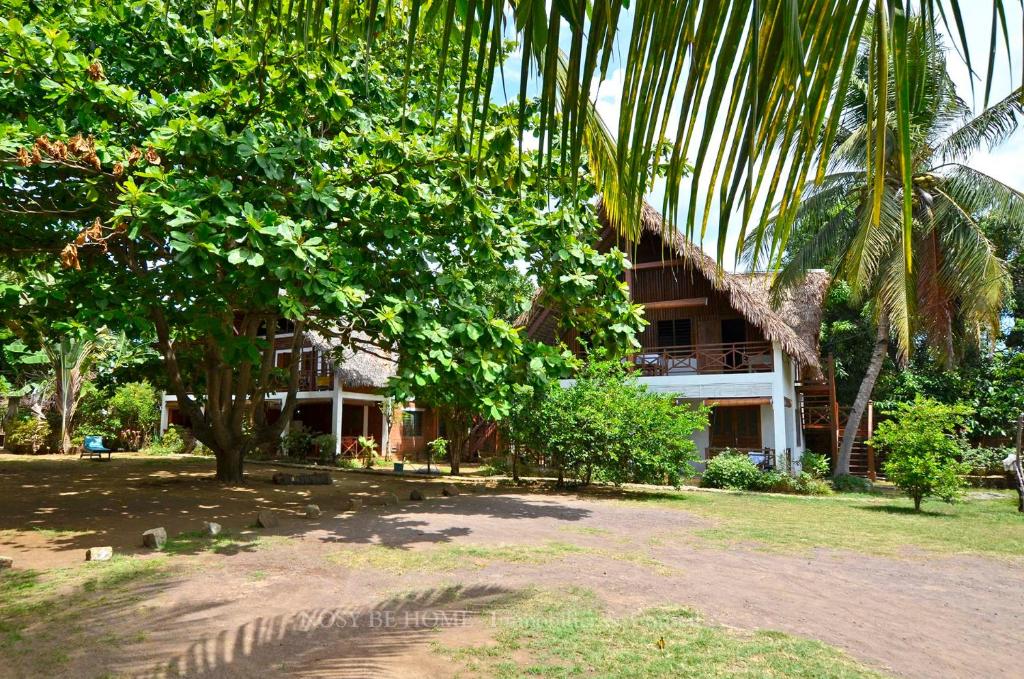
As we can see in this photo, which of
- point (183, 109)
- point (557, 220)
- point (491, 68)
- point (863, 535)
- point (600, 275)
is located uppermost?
point (183, 109)

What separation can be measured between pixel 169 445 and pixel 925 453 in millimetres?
22945

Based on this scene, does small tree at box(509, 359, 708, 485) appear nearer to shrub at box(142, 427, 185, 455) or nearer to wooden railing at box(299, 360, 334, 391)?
wooden railing at box(299, 360, 334, 391)

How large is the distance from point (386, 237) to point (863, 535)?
7.02 metres

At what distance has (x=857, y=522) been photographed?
32.1 ft

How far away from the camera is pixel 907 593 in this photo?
5.55 m

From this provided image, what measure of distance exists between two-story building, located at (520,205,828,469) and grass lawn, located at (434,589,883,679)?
1117 cm

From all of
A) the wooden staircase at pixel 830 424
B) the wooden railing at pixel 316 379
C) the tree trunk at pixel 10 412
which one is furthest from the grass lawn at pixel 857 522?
the tree trunk at pixel 10 412

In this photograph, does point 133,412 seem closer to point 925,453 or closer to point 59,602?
point 59,602

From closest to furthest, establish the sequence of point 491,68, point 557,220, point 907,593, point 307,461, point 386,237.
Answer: point 491,68, point 907,593, point 386,237, point 557,220, point 307,461

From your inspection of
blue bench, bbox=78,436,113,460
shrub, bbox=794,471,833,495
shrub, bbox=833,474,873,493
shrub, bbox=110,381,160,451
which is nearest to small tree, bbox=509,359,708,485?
shrub, bbox=794,471,833,495

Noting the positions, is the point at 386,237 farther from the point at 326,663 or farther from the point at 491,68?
the point at 491,68

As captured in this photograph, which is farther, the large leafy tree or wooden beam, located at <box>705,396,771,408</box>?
wooden beam, located at <box>705,396,771,408</box>

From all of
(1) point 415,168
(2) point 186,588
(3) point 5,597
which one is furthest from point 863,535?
(3) point 5,597

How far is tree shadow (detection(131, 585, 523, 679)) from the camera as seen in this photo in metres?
3.64
